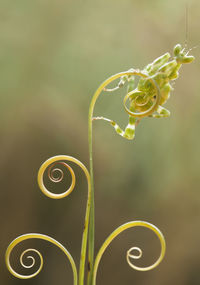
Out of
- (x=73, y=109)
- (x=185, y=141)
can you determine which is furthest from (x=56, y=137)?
(x=185, y=141)

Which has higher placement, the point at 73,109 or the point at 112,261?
the point at 73,109

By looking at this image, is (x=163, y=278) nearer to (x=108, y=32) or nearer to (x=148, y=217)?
(x=148, y=217)

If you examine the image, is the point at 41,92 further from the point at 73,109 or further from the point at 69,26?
the point at 69,26

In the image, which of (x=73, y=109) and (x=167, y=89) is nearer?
(x=167, y=89)

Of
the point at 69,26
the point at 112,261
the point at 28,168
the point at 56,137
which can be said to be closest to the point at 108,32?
the point at 69,26

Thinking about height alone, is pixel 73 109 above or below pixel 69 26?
below

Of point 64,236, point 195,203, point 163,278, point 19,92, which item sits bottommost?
point 163,278
